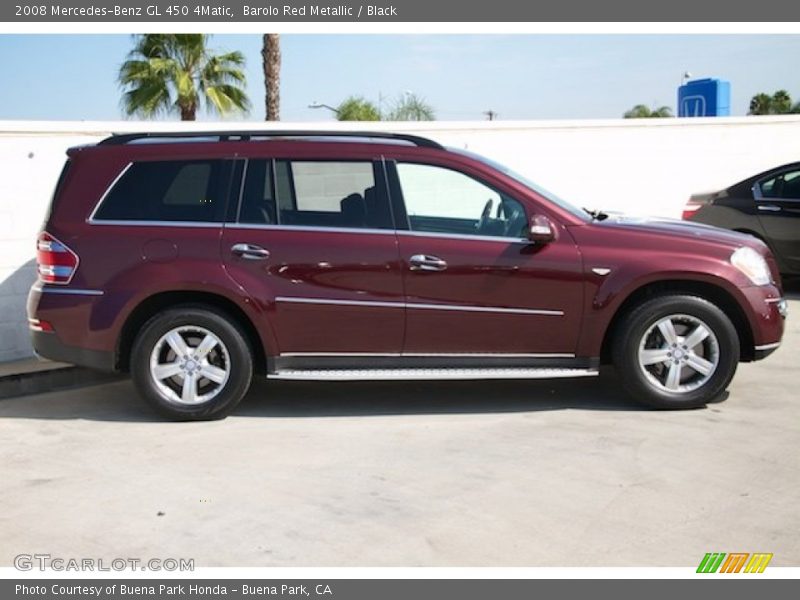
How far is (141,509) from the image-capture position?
15.7 feet

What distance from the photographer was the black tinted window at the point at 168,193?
249 inches

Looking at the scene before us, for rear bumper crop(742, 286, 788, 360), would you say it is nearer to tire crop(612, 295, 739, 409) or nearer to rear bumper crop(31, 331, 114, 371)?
tire crop(612, 295, 739, 409)

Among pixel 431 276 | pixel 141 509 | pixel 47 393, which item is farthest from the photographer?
pixel 47 393

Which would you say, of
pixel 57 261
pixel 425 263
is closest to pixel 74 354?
pixel 57 261

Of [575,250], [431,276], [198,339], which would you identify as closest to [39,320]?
[198,339]

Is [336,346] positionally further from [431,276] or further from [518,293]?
[518,293]

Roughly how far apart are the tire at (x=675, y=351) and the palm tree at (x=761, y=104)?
44.0m

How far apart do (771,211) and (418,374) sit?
19.9 feet

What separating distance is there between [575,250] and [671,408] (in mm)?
1240

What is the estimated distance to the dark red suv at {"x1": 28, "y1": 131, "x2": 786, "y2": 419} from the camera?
244 inches

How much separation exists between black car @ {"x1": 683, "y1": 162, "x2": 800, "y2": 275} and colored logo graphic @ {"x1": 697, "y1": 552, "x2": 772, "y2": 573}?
23.0ft

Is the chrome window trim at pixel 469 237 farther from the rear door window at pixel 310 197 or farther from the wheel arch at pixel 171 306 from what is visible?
the wheel arch at pixel 171 306

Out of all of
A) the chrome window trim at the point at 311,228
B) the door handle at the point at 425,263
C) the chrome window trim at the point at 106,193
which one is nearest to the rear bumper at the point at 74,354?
the chrome window trim at the point at 106,193

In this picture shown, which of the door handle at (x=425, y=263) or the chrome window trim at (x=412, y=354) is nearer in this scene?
the door handle at (x=425, y=263)
